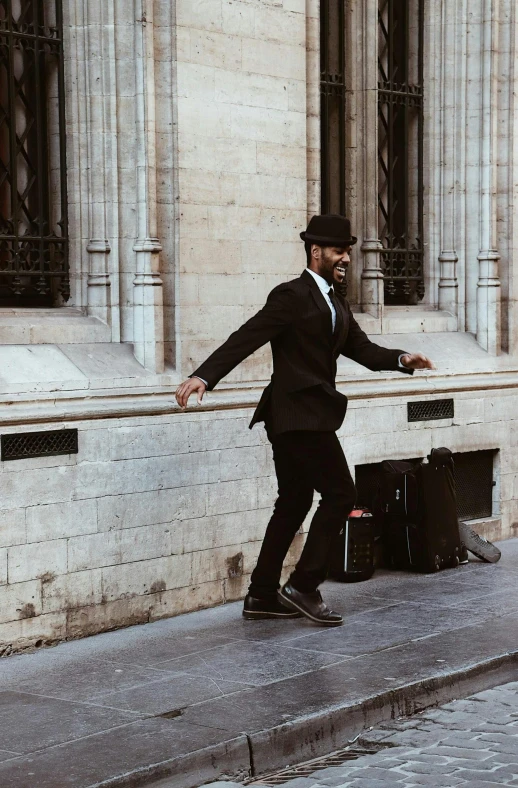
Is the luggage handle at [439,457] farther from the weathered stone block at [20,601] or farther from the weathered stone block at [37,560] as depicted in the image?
the weathered stone block at [20,601]

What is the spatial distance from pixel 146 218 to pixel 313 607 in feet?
8.29

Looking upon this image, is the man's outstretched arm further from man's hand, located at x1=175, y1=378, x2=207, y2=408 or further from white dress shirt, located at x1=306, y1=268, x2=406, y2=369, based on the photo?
white dress shirt, located at x1=306, y1=268, x2=406, y2=369

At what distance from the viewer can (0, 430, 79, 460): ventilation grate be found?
24.5ft

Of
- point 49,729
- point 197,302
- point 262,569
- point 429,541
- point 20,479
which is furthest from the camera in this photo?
point 429,541

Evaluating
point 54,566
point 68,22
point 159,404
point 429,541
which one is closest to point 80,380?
point 159,404

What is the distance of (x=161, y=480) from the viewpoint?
836 cm

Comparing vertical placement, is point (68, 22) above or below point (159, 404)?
above

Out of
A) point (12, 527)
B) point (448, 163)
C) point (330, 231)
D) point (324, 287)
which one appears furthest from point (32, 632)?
point (448, 163)

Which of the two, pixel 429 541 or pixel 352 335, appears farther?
pixel 429 541

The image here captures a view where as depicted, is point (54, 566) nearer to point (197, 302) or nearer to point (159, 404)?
point (159, 404)

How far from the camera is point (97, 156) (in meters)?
8.61

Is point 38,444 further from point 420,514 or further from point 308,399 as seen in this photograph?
point 420,514

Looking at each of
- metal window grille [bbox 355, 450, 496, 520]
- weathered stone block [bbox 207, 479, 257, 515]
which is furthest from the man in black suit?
metal window grille [bbox 355, 450, 496, 520]

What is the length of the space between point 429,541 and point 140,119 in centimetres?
337
